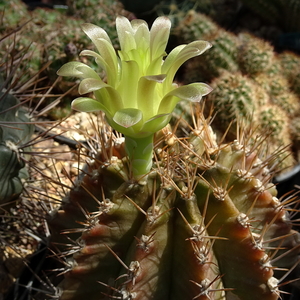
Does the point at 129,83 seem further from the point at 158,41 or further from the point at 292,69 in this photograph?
the point at 292,69

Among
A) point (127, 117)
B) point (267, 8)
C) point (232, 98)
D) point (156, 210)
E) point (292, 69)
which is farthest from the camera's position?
point (267, 8)

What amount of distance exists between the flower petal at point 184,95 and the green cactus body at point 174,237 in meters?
0.15

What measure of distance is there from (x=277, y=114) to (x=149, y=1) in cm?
139

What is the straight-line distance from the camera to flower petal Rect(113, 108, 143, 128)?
0.53m

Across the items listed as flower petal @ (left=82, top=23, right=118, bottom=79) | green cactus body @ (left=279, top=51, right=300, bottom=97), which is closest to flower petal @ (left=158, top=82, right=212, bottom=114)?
flower petal @ (left=82, top=23, right=118, bottom=79)

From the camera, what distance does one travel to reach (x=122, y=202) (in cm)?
71

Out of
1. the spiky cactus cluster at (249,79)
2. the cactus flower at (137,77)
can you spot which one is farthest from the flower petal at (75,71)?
the spiky cactus cluster at (249,79)

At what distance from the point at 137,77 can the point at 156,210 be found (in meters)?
0.25

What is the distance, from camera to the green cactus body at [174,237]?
0.67 metres

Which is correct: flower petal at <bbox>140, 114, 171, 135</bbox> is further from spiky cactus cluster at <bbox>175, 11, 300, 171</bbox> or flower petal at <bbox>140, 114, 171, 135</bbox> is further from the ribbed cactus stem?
spiky cactus cluster at <bbox>175, 11, 300, 171</bbox>

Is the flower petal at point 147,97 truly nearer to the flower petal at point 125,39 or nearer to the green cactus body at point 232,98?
the flower petal at point 125,39

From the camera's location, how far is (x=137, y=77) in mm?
590

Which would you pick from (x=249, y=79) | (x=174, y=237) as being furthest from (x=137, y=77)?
(x=249, y=79)

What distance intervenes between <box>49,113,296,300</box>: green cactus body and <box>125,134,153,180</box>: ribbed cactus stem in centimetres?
2
